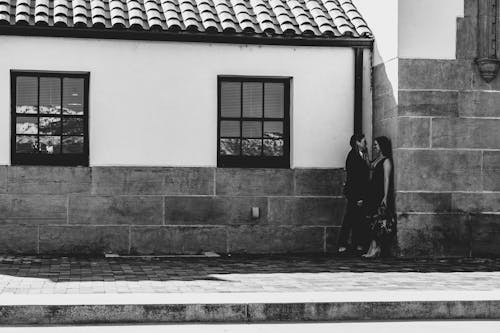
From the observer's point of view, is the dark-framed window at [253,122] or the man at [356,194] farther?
the dark-framed window at [253,122]

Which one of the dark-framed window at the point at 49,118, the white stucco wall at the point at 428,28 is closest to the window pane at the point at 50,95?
the dark-framed window at the point at 49,118

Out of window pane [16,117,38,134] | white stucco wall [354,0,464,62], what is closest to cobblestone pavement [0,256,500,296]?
window pane [16,117,38,134]

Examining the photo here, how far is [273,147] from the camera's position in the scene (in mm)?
13805

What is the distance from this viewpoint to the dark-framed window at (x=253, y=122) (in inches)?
536

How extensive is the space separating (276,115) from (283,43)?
116 cm

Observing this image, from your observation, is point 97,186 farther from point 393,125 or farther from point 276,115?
point 393,125

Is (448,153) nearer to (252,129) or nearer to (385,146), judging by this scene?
(385,146)

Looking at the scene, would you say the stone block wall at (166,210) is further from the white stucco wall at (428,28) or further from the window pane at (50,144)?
the white stucco wall at (428,28)

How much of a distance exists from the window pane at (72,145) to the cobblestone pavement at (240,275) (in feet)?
5.92

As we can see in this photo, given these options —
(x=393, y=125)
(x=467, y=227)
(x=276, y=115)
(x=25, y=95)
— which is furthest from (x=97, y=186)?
(x=467, y=227)

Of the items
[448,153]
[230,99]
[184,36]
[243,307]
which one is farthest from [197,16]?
[243,307]

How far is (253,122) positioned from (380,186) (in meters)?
2.26

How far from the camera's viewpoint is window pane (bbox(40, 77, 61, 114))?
42.9ft

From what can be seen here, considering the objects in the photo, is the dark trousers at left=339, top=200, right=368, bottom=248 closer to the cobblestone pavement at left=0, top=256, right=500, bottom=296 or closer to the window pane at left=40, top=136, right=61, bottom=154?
the cobblestone pavement at left=0, top=256, right=500, bottom=296
